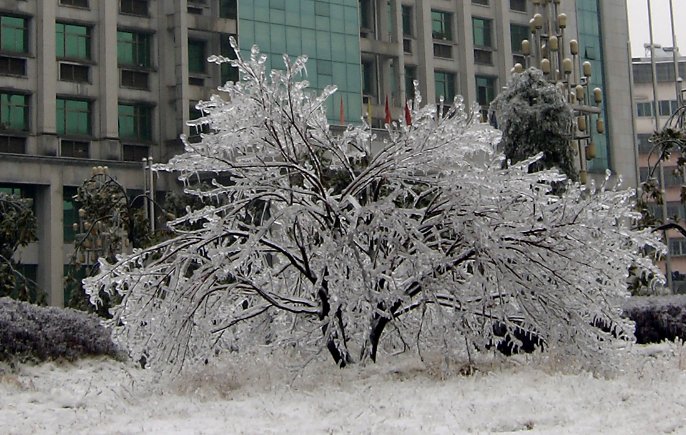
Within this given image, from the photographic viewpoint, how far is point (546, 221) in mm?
13672

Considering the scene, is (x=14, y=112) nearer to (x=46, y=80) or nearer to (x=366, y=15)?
(x=46, y=80)

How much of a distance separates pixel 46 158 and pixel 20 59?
16.5 feet

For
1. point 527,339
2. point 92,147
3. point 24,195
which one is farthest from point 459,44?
point 527,339

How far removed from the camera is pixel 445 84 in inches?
2394

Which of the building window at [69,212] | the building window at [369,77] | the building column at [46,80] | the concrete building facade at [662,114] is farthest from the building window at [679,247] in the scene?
the building column at [46,80]

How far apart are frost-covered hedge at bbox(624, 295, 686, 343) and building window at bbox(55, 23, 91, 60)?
35365 mm

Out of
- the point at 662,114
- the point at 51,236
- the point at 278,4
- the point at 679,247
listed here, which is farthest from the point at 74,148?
the point at 662,114

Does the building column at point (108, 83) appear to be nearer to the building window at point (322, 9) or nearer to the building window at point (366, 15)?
the building window at point (322, 9)

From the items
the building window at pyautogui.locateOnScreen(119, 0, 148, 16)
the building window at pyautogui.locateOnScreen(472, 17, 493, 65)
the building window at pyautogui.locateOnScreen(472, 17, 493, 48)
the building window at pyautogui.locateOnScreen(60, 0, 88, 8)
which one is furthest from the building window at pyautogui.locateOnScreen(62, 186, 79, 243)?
the building window at pyautogui.locateOnScreen(472, 17, 493, 48)

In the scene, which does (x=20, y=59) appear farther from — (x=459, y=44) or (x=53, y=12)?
(x=459, y=44)

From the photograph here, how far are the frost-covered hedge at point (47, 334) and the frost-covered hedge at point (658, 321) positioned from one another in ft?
33.4

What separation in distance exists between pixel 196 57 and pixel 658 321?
35.5m

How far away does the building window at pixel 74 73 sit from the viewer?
49000 mm

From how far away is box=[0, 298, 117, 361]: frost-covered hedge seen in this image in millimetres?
17375
